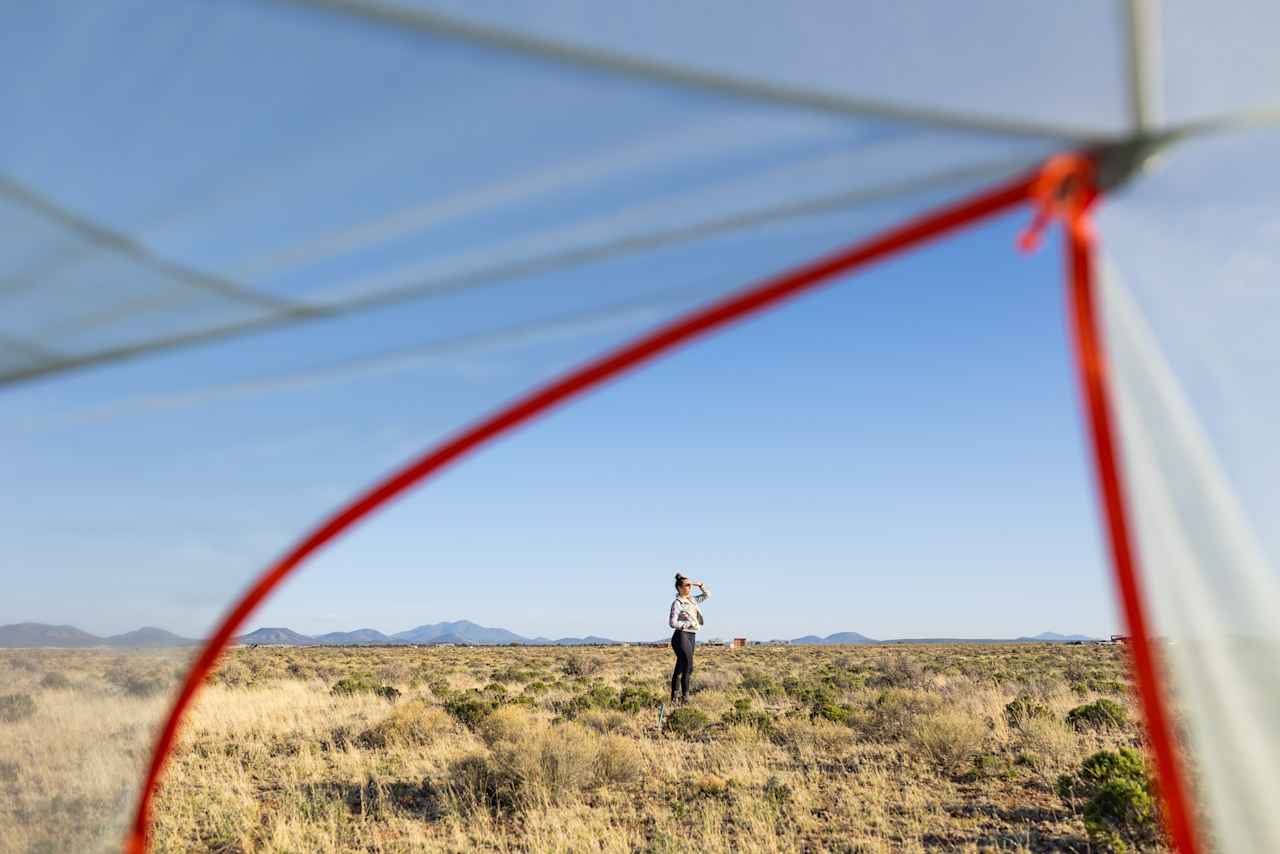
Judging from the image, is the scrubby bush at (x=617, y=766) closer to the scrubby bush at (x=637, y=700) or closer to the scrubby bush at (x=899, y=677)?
the scrubby bush at (x=637, y=700)

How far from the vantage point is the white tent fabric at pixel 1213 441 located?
1345 mm

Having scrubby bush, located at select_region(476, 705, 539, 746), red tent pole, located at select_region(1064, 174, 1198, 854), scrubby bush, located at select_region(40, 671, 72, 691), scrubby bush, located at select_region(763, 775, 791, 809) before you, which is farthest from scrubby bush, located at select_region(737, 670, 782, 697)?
red tent pole, located at select_region(1064, 174, 1198, 854)

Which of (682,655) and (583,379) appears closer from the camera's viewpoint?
(583,379)

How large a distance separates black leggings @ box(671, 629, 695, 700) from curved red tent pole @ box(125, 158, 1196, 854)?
349 inches

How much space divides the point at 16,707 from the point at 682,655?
9.32 m

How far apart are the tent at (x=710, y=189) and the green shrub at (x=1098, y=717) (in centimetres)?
913

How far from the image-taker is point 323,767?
8.24 m

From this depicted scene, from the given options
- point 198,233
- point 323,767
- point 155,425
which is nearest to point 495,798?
point 323,767

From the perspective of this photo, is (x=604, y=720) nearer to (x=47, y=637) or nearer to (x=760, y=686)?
(x=760, y=686)

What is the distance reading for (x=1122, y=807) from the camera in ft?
18.9

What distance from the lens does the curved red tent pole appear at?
3.75 feet

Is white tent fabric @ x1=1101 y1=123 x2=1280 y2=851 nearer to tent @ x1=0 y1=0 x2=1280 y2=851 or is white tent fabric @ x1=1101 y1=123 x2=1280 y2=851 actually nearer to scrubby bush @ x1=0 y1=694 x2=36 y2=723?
tent @ x1=0 y1=0 x2=1280 y2=851

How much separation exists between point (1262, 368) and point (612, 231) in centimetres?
97

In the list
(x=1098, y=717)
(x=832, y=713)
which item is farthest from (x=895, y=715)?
(x=1098, y=717)
